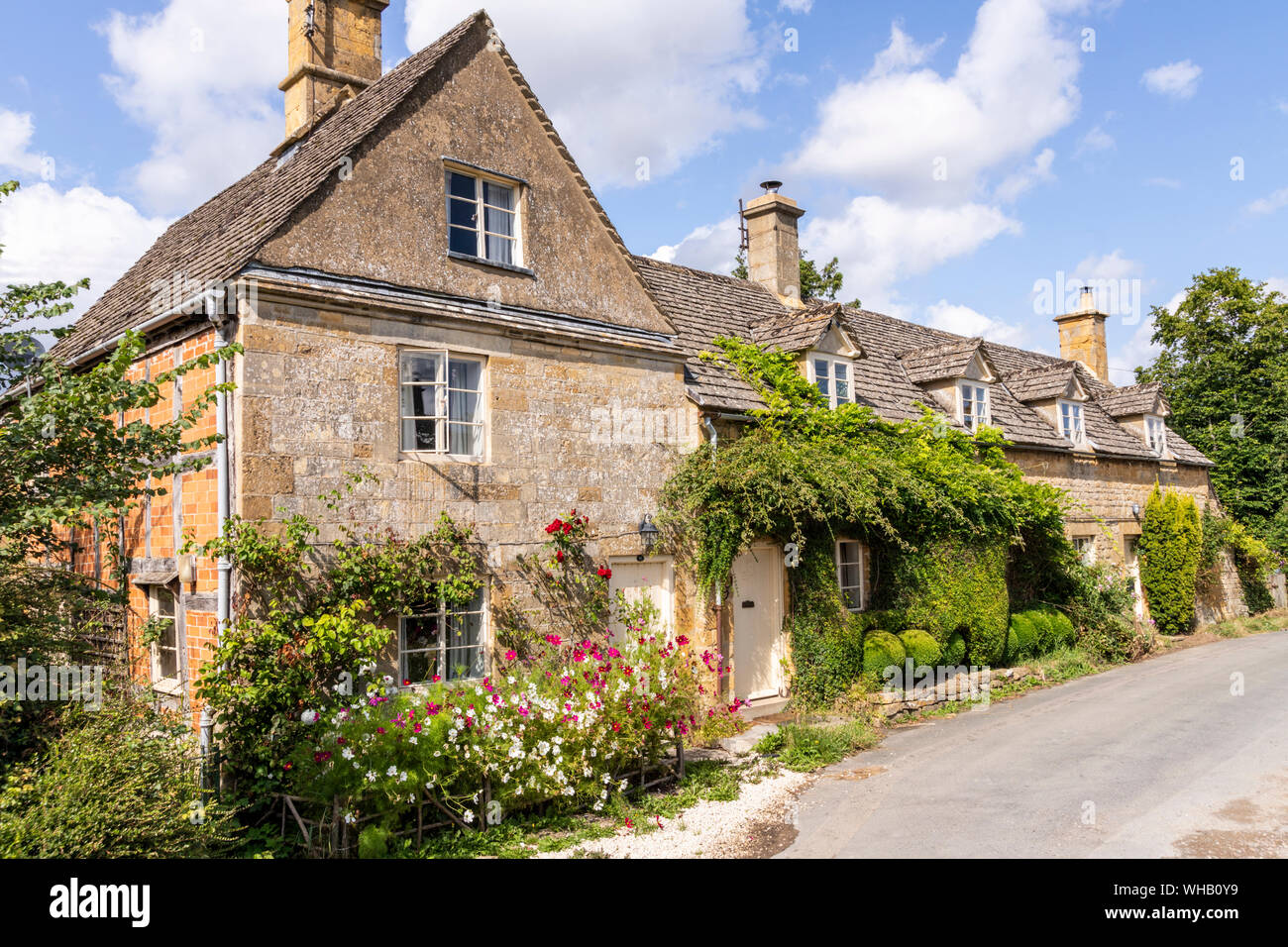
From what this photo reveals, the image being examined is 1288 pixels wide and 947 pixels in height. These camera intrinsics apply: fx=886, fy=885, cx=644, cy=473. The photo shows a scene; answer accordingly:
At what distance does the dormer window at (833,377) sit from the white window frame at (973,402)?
4042 millimetres

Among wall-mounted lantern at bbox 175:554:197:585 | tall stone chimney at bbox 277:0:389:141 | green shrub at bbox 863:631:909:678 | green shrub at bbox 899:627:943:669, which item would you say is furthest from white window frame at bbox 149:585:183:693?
green shrub at bbox 899:627:943:669

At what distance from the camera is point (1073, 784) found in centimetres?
963

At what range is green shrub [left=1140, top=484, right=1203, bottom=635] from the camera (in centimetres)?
2338

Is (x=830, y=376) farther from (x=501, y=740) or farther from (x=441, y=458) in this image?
(x=501, y=740)

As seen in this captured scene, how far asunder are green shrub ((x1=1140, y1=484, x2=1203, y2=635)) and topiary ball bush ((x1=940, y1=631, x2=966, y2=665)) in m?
11.0

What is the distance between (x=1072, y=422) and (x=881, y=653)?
12.1 metres

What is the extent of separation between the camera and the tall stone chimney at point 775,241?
20422mm

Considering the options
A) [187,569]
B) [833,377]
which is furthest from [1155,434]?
[187,569]

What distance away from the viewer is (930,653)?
48.3 ft

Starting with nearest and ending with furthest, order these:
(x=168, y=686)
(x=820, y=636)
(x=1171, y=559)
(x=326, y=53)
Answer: (x=168, y=686), (x=820, y=636), (x=326, y=53), (x=1171, y=559)

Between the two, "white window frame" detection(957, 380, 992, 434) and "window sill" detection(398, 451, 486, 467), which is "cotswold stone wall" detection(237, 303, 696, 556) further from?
"white window frame" detection(957, 380, 992, 434)

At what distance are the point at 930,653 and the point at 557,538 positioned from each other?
23.6 ft
